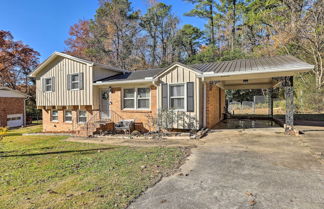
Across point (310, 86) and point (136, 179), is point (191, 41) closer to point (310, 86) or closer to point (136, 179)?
point (310, 86)

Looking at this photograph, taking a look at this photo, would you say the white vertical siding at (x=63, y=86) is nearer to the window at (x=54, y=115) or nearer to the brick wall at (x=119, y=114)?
the brick wall at (x=119, y=114)

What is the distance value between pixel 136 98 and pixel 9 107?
17884 mm

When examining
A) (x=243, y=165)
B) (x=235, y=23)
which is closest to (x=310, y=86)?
(x=235, y=23)

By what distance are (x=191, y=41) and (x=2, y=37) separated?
85.3 ft

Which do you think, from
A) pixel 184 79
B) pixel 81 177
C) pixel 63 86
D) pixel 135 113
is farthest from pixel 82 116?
pixel 81 177

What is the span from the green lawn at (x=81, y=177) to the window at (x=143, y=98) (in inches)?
175

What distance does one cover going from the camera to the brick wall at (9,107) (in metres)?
18.3

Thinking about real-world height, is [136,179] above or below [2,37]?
below

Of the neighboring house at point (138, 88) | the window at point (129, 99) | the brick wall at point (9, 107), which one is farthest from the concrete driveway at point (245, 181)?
the brick wall at point (9, 107)

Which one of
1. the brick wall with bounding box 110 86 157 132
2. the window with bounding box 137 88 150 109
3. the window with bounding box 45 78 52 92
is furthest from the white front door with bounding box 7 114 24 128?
the window with bounding box 137 88 150 109

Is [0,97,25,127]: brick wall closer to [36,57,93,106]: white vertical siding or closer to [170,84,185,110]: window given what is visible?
[36,57,93,106]: white vertical siding

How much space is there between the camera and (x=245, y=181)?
3.45 m

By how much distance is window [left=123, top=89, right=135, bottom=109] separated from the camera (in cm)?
1043

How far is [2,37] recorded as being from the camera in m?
22.0
